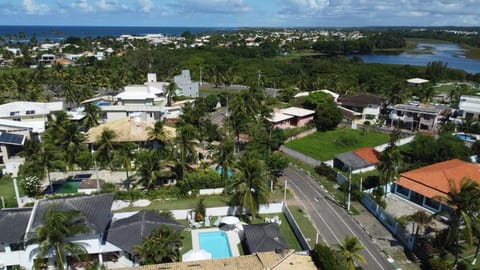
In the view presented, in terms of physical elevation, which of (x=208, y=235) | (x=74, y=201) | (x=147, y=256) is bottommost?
(x=208, y=235)

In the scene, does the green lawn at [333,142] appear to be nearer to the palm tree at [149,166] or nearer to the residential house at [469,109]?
the residential house at [469,109]

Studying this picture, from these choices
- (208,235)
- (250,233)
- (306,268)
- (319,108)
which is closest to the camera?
(306,268)

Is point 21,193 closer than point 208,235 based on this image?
No

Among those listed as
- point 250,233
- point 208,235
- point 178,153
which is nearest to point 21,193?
point 178,153

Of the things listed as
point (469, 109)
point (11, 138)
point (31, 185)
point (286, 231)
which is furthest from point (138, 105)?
point (469, 109)

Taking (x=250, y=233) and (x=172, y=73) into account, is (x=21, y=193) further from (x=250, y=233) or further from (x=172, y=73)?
(x=172, y=73)

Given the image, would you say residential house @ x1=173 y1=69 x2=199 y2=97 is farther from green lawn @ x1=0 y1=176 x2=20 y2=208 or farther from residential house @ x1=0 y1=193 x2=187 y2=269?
residential house @ x1=0 y1=193 x2=187 y2=269
